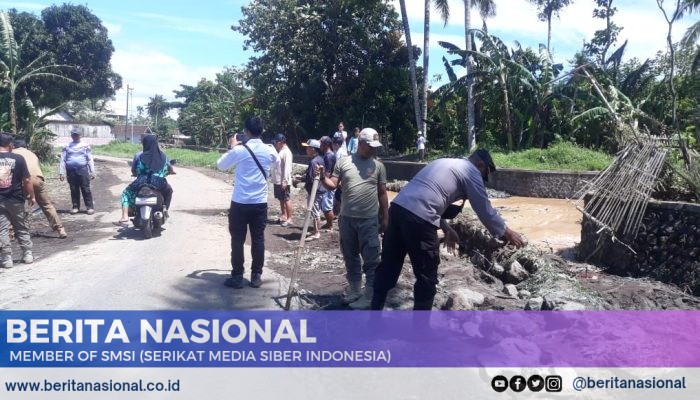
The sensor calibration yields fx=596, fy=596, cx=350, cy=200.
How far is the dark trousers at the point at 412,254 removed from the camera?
4734mm

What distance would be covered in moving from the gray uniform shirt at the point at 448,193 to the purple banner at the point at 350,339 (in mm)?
877

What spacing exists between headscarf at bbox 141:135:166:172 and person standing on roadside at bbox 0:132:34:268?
1.99 metres

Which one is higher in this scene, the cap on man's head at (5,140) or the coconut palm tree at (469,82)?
the coconut palm tree at (469,82)

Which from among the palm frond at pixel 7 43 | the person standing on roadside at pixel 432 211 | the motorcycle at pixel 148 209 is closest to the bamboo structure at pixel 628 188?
the person standing on roadside at pixel 432 211

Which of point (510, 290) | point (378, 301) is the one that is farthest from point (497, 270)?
point (378, 301)

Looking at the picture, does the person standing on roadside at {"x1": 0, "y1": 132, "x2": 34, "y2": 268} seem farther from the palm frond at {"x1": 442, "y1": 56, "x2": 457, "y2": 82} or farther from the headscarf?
the palm frond at {"x1": 442, "y1": 56, "x2": 457, "y2": 82}

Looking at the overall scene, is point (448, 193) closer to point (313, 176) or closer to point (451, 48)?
point (313, 176)

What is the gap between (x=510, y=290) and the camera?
6281mm

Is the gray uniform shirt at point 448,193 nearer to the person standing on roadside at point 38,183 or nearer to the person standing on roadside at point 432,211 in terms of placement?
the person standing on roadside at point 432,211

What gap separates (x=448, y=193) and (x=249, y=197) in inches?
87.9

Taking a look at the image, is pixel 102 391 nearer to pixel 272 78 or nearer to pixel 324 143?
pixel 324 143

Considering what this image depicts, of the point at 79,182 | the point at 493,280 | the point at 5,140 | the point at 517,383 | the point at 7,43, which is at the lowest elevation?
the point at 517,383

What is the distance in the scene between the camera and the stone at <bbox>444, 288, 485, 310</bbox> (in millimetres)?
5418

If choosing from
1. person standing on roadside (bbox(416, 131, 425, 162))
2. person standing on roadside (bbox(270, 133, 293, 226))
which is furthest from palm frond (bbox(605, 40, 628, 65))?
person standing on roadside (bbox(270, 133, 293, 226))
